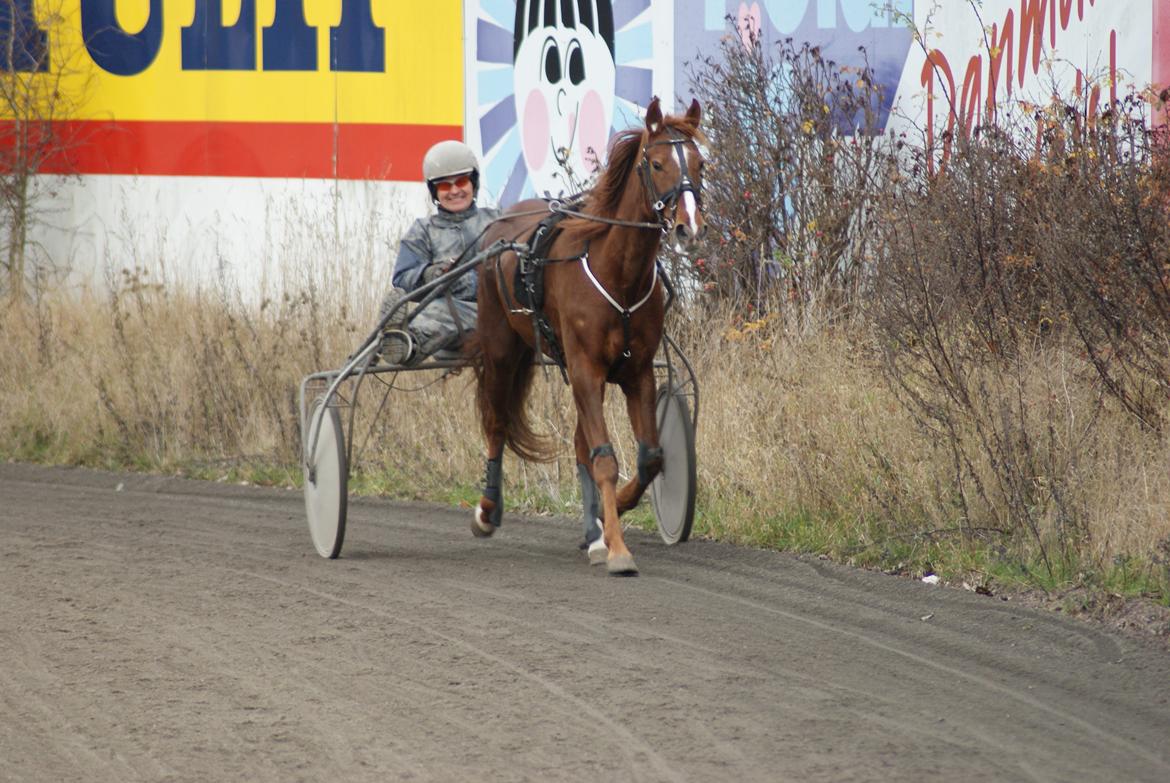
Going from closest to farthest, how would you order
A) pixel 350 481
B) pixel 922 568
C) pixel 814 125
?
pixel 922 568 → pixel 350 481 → pixel 814 125

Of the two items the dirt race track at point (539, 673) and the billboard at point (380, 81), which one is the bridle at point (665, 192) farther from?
the billboard at point (380, 81)

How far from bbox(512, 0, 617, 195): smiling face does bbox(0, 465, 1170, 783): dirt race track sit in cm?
719

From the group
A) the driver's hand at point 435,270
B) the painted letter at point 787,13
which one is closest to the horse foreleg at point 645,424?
the driver's hand at point 435,270

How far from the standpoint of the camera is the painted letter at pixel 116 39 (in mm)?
15914

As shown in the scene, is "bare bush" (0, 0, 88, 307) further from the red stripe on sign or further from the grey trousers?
the grey trousers

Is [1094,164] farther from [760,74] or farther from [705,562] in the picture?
[760,74]

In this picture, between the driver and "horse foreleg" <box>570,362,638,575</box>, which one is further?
the driver

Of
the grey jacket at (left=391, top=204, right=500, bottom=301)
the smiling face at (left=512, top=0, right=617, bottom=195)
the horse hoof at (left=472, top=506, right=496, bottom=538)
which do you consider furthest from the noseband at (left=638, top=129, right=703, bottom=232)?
the smiling face at (left=512, top=0, right=617, bottom=195)

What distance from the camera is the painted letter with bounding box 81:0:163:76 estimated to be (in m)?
15.9

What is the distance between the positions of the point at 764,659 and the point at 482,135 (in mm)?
10203

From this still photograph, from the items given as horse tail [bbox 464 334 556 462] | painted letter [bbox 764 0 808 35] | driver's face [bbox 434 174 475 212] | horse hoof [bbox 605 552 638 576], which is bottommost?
horse hoof [bbox 605 552 638 576]

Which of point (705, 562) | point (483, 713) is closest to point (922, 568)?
point (705, 562)

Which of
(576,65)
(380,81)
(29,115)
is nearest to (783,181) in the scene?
(576,65)

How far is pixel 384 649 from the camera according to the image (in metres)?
5.94
